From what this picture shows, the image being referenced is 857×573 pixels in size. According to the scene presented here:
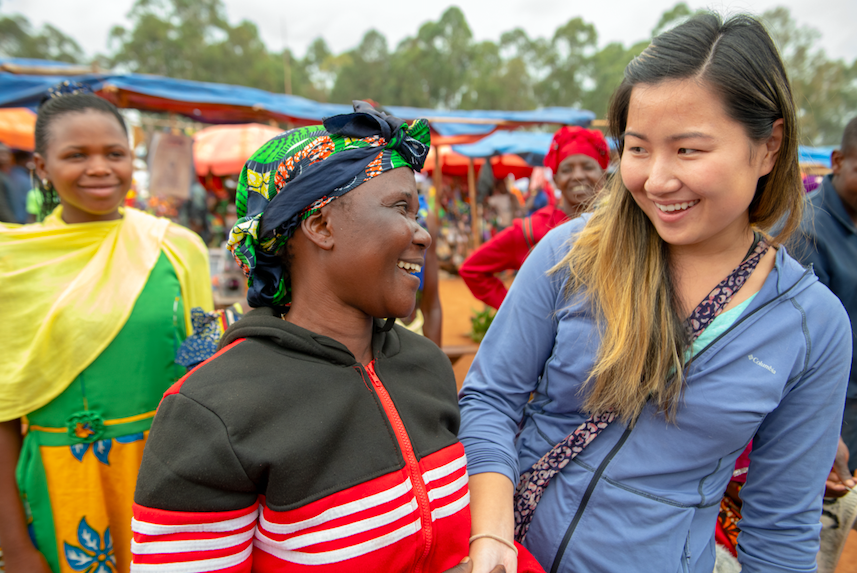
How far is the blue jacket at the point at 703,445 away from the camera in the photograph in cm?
117

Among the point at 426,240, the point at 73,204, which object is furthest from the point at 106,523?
the point at 426,240

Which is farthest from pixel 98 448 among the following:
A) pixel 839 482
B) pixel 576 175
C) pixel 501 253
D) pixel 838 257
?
pixel 838 257

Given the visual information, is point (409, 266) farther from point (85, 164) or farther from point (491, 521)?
point (85, 164)

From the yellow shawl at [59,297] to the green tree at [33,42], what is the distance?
149 feet

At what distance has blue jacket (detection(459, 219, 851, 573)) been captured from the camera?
1.17 m

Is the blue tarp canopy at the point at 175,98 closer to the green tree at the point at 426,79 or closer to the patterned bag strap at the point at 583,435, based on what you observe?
the patterned bag strap at the point at 583,435

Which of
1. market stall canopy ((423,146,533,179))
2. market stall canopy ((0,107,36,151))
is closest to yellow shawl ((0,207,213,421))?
market stall canopy ((0,107,36,151))

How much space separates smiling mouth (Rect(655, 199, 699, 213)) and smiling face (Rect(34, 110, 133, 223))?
2006mm

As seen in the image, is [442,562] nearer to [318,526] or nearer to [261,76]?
[318,526]

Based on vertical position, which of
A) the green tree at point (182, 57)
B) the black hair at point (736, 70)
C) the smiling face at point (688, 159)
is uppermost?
the green tree at point (182, 57)

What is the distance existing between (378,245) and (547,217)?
7.29 feet

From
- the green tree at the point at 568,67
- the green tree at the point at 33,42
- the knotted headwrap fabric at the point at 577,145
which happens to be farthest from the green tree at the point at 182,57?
the knotted headwrap fabric at the point at 577,145

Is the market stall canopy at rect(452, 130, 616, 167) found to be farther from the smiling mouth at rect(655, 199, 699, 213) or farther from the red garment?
the smiling mouth at rect(655, 199, 699, 213)

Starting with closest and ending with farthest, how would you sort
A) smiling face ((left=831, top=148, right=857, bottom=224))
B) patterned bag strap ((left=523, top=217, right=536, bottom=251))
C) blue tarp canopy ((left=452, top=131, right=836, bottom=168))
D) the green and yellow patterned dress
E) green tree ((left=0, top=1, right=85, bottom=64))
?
the green and yellow patterned dress → smiling face ((left=831, top=148, right=857, bottom=224)) → patterned bag strap ((left=523, top=217, right=536, bottom=251)) → blue tarp canopy ((left=452, top=131, right=836, bottom=168)) → green tree ((left=0, top=1, right=85, bottom=64))
